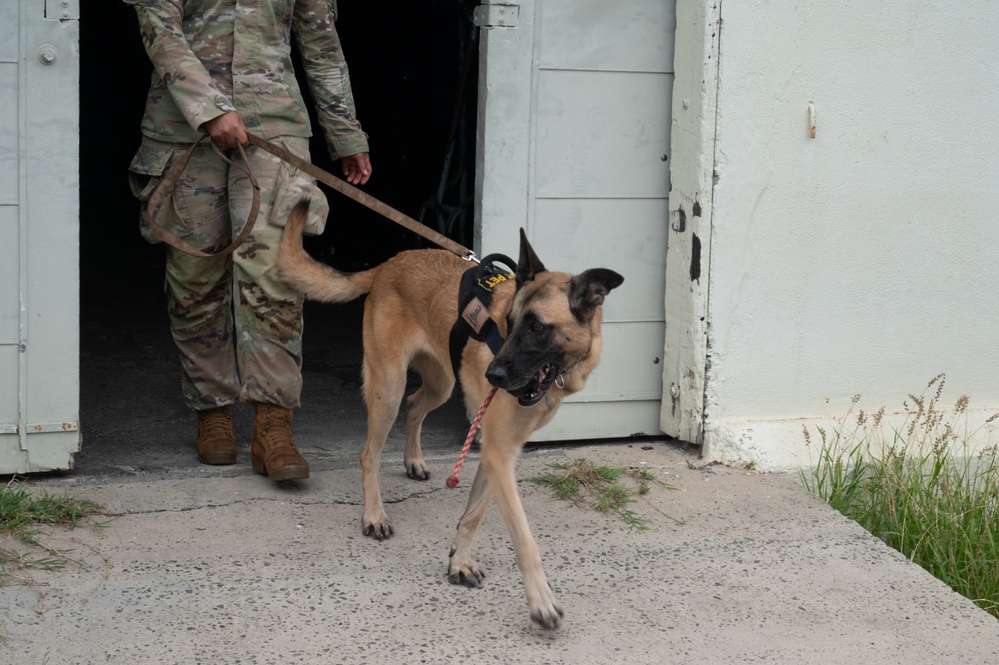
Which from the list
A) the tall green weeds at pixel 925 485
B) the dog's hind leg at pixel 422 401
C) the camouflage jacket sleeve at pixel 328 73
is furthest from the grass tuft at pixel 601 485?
the camouflage jacket sleeve at pixel 328 73

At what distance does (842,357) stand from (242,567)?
9.27 feet

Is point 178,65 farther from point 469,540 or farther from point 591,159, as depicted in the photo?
point 469,540

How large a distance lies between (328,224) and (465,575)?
6.47m

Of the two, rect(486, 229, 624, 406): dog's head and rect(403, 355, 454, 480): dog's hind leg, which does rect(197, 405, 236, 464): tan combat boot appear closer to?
rect(403, 355, 454, 480): dog's hind leg

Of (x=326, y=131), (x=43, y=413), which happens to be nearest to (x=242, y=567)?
(x=43, y=413)

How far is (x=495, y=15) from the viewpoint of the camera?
181 inches

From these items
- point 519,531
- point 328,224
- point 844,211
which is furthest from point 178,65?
point 328,224

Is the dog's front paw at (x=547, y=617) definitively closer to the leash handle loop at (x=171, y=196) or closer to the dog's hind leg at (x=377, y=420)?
the dog's hind leg at (x=377, y=420)

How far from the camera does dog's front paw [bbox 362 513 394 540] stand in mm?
3980

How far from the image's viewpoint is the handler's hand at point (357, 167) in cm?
459

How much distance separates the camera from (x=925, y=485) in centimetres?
487

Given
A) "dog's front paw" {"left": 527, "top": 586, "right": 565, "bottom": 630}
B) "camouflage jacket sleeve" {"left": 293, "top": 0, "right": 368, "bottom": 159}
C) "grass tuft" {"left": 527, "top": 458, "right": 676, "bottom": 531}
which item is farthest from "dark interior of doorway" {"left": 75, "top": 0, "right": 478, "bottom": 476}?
"dog's front paw" {"left": 527, "top": 586, "right": 565, "bottom": 630}

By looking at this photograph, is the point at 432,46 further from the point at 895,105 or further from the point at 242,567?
the point at 242,567

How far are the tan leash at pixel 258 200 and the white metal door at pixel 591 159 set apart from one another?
73cm
